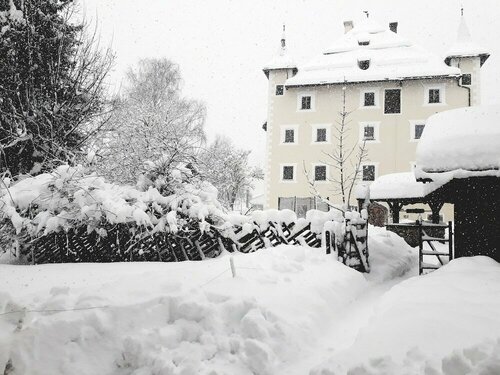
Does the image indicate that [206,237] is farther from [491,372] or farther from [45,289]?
[491,372]

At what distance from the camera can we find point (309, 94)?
30.4 m

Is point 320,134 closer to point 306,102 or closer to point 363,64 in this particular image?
point 306,102

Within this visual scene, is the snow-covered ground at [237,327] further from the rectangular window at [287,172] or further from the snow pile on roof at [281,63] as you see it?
the snow pile on roof at [281,63]

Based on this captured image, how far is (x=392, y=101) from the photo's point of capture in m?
28.9

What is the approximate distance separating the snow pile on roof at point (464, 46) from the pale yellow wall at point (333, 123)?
2.10m

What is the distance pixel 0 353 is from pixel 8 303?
0.67m

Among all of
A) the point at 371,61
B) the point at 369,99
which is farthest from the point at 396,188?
the point at 371,61

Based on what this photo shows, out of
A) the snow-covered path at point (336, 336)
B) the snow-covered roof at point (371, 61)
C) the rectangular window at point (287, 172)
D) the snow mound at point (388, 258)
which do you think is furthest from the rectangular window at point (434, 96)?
the snow-covered path at point (336, 336)

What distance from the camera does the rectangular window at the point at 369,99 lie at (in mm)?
29331

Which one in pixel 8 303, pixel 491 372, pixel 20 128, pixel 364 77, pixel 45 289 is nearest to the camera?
pixel 491 372

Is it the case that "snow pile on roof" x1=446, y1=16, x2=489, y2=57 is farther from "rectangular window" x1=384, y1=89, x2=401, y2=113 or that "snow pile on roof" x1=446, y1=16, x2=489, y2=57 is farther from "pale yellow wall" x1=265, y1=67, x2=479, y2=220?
"rectangular window" x1=384, y1=89, x2=401, y2=113

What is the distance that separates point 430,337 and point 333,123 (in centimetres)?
2767

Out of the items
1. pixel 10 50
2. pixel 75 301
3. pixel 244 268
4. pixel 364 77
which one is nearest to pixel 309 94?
pixel 364 77

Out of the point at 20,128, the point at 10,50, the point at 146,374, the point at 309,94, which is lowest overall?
the point at 146,374
